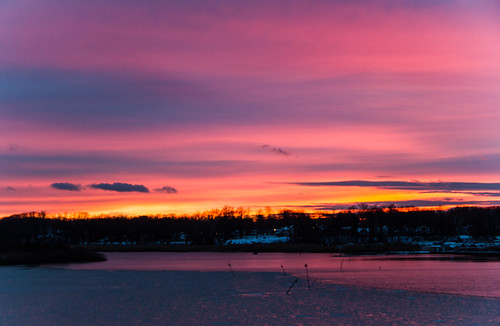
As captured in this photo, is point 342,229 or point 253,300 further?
point 342,229

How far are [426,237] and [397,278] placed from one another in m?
132

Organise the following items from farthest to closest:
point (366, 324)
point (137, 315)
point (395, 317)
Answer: point (137, 315)
point (395, 317)
point (366, 324)

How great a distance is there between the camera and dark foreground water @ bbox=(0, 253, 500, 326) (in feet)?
81.6

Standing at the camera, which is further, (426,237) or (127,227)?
(127,227)

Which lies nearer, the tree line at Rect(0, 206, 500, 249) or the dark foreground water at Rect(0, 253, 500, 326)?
the dark foreground water at Rect(0, 253, 500, 326)

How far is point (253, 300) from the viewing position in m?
30.7

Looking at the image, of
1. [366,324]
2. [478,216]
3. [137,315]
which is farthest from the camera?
[478,216]

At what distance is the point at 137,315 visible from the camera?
26.7 m

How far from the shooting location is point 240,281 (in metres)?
41.8

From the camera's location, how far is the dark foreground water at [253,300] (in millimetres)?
24875

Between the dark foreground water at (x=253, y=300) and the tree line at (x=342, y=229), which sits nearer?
the dark foreground water at (x=253, y=300)

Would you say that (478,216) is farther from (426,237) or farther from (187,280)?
(187,280)

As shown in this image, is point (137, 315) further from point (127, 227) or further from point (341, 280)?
point (127, 227)

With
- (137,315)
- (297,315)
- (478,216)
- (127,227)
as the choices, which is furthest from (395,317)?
(127,227)
